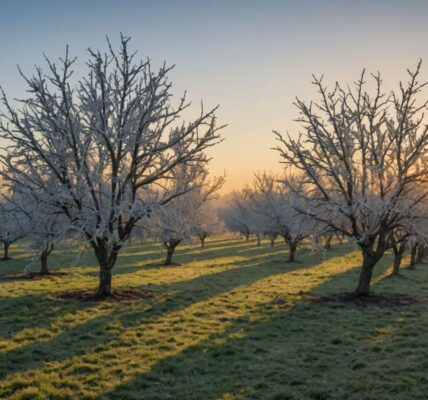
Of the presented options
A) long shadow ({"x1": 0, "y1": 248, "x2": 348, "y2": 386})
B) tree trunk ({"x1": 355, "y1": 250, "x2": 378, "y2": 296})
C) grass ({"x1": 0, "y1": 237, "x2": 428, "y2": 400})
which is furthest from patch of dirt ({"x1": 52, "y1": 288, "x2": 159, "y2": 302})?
tree trunk ({"x1": 355, "y1": 250, "x2": 378, "y2": 296})

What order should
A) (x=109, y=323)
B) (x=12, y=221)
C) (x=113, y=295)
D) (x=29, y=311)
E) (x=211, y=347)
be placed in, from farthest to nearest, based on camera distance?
1. (x=12, y=221)
2. (x=113, y=295)
3. (x=29, y=311)
4. (x=109, y=323)
5. (x=211, y=347)

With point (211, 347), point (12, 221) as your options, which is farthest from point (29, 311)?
point (211, 347)

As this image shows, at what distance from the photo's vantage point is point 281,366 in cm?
A: 908

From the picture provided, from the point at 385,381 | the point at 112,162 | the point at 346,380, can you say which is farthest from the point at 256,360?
the point at 112,162

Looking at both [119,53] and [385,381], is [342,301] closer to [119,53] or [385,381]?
[385,381]

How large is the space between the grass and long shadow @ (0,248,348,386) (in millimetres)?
40

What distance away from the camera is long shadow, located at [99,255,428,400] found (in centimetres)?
773

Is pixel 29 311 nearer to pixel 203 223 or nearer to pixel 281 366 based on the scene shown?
pixel 281 366

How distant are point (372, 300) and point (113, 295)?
33.5 ft

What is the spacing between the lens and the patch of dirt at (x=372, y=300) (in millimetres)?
16219

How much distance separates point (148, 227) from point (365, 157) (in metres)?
9.39

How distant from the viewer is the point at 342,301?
16781 millimetres

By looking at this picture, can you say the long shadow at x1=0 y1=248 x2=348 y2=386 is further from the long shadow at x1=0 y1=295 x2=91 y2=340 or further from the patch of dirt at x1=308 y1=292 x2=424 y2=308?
the patch of dirt at x1=308 y1=292 x2=424 y2=308

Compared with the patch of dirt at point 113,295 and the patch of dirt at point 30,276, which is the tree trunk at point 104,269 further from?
Answer: the patch of dirt at point 30,276
